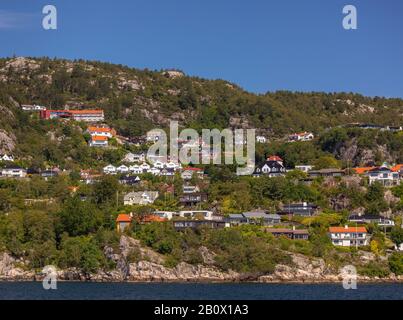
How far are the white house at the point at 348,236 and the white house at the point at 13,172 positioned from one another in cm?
3041

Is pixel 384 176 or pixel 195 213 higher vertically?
pixel 384 176

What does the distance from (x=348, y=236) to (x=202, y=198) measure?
13397 mm

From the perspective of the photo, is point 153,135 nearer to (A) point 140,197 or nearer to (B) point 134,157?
(B) point 134,157

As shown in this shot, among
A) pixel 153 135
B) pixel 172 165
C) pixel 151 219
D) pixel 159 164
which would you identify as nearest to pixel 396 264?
pixel 151 219

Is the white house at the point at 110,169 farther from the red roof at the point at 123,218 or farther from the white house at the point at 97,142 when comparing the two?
the red roof at the point at 123,218

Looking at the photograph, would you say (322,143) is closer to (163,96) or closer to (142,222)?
(163,96)

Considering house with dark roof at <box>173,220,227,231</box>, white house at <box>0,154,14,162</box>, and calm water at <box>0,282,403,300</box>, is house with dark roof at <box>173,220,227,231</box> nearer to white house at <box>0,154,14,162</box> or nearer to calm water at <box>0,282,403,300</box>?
calm water at <box>0,282,403,300</box>

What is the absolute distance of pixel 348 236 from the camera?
5588 centimetres

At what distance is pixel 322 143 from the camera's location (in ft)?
286

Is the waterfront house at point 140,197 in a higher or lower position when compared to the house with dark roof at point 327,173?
lower

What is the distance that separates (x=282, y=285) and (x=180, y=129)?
Result: 5525cm

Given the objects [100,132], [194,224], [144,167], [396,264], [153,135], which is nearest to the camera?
[396,264]

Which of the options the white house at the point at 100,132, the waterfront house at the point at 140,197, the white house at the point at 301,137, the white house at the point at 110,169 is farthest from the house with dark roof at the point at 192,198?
the white house at the point at 301,137

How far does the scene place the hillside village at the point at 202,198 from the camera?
51.4 m
